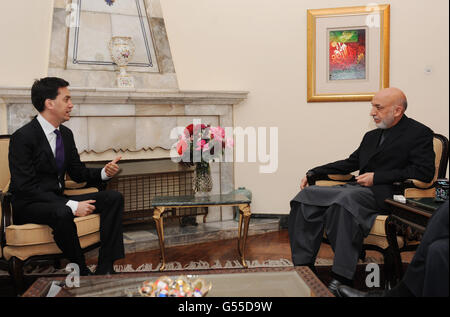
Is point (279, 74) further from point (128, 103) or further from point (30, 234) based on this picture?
point (30, 234)

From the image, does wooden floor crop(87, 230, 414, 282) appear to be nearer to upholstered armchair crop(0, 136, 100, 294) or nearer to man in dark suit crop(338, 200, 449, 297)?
upholstered armchair crop(0, 136, 100, 294)

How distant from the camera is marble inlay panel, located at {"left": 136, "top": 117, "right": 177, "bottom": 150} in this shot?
4.10 m

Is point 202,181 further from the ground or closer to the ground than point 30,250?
further from the ground

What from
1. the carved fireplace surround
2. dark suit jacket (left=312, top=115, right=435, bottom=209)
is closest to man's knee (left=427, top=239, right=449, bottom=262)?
dark suit jacket (left=312, top=115, right=435, bottom=209)

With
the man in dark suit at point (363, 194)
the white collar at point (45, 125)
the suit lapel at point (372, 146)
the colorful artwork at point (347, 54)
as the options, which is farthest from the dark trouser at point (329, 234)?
the colorful artwork at point (347, 54)

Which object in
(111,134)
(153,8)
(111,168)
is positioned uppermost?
(153,8)

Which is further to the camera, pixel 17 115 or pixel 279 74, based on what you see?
pixel 279 74

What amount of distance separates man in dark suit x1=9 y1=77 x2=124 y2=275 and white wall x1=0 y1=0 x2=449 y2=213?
5.91ft

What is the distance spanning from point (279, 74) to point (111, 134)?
1931mm

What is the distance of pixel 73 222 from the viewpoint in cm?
258

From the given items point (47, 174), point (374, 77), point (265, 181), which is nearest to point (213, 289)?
point (47, 174)

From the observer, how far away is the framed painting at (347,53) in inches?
171

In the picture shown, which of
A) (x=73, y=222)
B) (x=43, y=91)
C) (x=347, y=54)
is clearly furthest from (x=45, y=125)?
(x=347, y=54)

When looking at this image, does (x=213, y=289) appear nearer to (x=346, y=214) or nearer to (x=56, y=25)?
(x=346, y=214)
